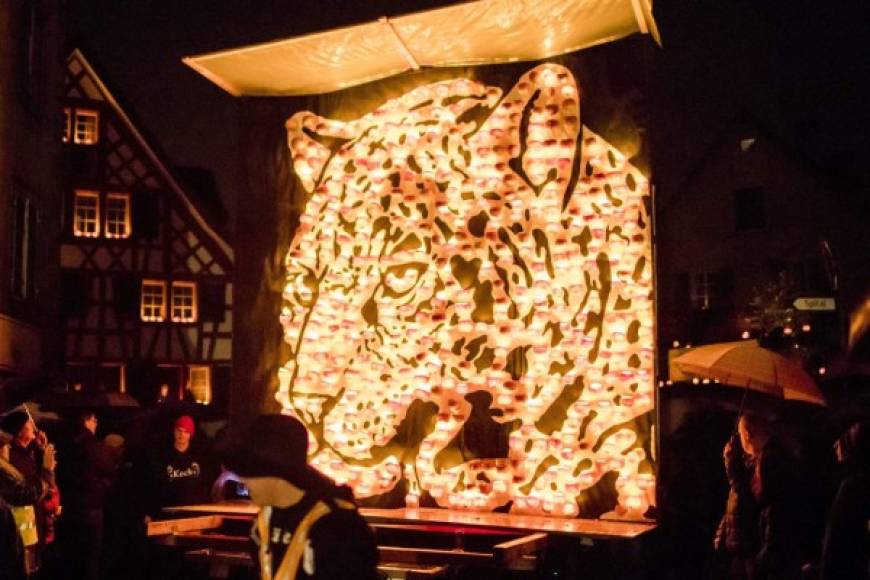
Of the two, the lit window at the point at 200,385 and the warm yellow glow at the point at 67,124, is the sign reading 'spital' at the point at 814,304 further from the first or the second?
the warm yellow glow at the point at 67,124

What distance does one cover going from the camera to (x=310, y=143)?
30.3 feet

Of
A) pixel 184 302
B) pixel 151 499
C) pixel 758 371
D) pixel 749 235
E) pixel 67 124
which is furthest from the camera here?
pixel 749 235

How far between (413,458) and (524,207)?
2.29m

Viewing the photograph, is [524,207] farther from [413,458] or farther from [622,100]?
[413,458]

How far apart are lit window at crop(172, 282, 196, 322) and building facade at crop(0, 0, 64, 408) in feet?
41.4

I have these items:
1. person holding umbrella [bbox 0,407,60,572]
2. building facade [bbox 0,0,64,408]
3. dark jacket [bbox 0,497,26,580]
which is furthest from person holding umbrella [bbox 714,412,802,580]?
building facade [bbox 0,0,64,408]

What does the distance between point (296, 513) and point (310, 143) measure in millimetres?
5861

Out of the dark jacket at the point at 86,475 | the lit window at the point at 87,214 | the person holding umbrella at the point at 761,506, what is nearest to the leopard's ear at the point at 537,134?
the person holding umbrella at the point at 761,506

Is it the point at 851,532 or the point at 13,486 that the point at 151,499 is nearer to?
the point at 13,486

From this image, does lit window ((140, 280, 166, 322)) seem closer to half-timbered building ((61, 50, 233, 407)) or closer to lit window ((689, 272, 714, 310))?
half-timbered building ((61, 50, 233, 407))

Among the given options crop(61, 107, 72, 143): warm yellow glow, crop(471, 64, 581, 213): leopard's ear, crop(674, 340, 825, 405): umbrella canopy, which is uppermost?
crop(61, 107, 72, 143): warm yellow glow

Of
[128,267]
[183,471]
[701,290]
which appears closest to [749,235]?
[701,290]

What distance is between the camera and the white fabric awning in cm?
743

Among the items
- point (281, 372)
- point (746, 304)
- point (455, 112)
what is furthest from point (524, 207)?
point (746, 304)
